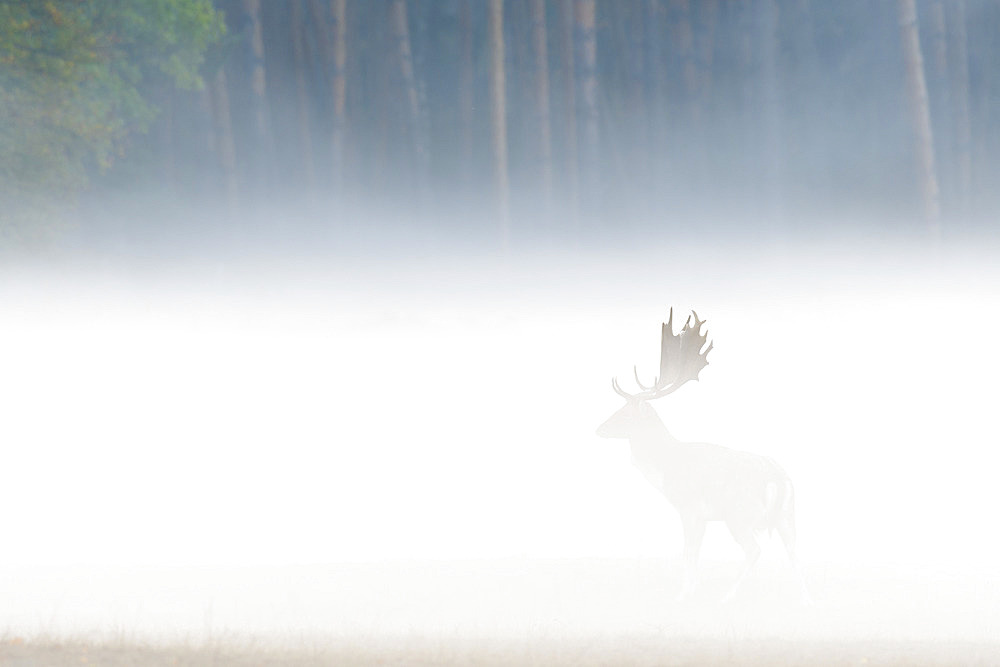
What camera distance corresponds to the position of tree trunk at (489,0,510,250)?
129 ft

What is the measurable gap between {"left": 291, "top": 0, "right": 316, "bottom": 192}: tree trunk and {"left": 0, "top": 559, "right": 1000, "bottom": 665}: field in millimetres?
35244

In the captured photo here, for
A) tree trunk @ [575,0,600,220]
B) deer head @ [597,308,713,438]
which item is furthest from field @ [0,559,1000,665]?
tree trunk @ [575,0,600,220]

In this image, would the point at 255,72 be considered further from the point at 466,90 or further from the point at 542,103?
the point at 466,90

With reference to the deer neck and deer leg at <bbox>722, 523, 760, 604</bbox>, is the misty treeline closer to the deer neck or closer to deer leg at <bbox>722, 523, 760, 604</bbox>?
the deer neck

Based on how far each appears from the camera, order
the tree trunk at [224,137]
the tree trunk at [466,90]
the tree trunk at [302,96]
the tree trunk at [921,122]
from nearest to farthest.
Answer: the tree trunk at [921,122] → the tree trunk at [224,137] → the tree trunk at [302,96] → the tree trunk at [466,90]

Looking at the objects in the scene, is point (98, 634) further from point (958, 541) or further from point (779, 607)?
point (958, 541)

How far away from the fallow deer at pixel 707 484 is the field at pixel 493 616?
601 mm

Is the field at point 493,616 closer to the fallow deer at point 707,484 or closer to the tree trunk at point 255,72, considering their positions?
the fallow deer at point 707,484

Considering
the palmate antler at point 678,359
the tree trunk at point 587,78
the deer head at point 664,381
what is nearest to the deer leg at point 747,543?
the deer head at point 664,381

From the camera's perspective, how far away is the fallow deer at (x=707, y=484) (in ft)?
42.2

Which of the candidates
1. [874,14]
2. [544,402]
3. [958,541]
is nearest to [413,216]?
[874,14]

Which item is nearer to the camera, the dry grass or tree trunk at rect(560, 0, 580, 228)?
the dry grass

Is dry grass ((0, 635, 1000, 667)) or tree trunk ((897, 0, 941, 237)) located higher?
tree trunk ((897, 0, 941, 237))

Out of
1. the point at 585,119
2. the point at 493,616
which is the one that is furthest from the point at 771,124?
the point at 493,616
